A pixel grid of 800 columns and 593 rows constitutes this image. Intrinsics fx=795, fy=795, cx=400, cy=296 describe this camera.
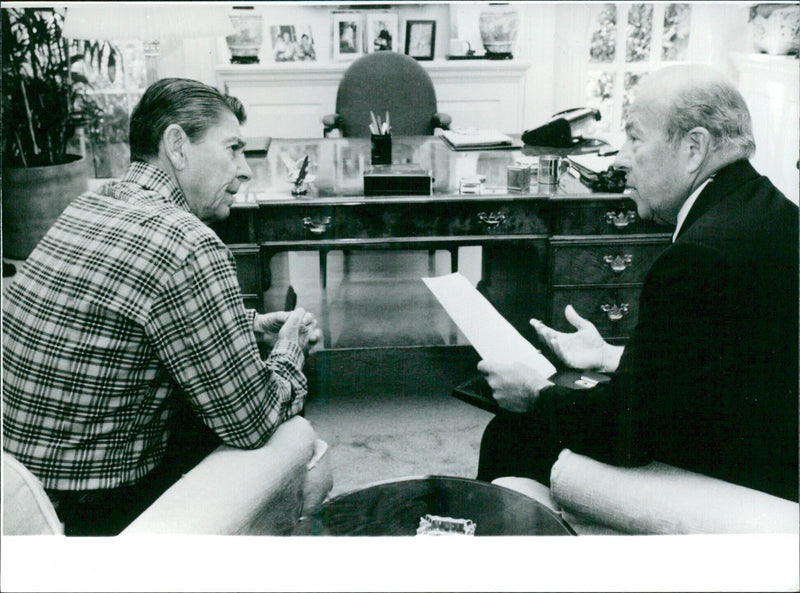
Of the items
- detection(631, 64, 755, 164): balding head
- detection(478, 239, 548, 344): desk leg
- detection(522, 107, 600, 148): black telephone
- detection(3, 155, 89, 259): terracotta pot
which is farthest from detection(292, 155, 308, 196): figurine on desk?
detection(3, 155, 89, 259): terracotta pot

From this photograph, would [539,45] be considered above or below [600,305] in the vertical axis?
above

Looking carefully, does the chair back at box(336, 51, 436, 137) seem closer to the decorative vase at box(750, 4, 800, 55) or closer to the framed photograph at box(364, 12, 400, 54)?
the framed photograph at box(364, 12, 400, 54)

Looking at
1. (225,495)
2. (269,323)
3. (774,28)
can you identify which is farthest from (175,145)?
(774,28)

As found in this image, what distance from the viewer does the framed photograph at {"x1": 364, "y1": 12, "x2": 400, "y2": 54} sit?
5.58 meters

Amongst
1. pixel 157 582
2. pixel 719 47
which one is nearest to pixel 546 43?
pixel 719 47

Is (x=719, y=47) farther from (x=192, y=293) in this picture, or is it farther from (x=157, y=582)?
(x=157, y=582)

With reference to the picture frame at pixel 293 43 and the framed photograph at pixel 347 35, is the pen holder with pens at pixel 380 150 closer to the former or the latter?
the framed photograph at pixel 347 35

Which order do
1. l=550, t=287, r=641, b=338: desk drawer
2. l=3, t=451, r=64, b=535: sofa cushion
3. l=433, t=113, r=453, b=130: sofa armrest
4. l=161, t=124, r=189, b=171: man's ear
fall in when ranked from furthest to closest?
l=433, t=113, r=453, b=130: sofa armrest, l=550, t=287, r=641, b=338: desk drawer, l=161, t=124, r=189, b=171: man's ear, l=3, t=451, r=64, b=535: sofa cushion

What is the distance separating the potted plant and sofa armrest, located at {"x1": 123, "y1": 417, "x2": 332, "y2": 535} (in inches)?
131

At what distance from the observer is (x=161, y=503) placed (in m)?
1.37

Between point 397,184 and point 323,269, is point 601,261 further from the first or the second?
point 323,269

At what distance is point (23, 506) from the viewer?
1.14 meters

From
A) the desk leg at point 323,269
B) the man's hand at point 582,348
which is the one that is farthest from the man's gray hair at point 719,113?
the desk leg at point 323,269

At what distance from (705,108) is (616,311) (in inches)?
52.5
